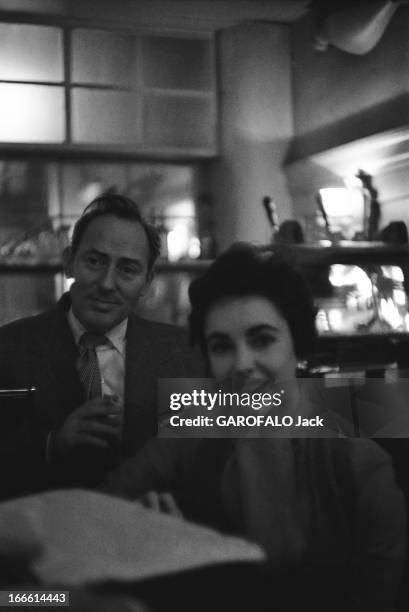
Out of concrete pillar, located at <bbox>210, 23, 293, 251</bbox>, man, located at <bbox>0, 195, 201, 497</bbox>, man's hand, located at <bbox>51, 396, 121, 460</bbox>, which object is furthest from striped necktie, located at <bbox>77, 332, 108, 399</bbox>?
concrete pillar, located at <bbox>210, 23, 293, 251</bbox>

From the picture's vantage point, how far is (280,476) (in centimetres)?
49

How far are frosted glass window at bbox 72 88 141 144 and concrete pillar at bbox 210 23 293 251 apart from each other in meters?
0.26

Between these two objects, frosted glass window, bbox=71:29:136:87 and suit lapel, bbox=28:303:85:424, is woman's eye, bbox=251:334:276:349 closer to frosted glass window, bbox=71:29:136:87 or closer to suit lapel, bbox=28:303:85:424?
suit lapel, bbox=28:303:85:424

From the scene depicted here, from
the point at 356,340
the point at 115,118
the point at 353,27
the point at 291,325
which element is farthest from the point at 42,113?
the point at 291,325

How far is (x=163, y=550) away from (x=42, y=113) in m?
1.99

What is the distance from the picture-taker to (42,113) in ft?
7.28

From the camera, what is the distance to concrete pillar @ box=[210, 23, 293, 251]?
2086mm

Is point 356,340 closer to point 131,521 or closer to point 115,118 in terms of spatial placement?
point 115,118

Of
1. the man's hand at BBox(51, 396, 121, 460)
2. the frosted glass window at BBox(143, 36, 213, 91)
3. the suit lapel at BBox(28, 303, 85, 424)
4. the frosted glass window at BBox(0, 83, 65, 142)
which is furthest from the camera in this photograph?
the frosted glass window at BBox(143, 36, 213, 91)

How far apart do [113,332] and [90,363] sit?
0.14ft

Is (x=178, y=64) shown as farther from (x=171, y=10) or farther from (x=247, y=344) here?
(x=247, y=344)

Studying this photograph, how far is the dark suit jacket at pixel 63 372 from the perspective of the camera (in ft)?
2.39

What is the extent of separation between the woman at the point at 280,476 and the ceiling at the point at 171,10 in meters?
1.43

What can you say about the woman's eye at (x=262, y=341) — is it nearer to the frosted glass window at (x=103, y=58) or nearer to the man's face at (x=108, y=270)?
the man's face at (x=108, y=270)
